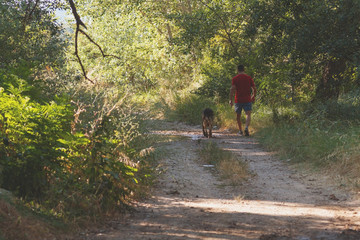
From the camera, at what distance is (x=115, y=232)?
4.95 metres

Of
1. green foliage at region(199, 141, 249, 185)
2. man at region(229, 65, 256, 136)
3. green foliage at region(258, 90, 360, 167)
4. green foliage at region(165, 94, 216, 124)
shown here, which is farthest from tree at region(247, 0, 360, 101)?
green foliage at region(165, 94, 216, 124)

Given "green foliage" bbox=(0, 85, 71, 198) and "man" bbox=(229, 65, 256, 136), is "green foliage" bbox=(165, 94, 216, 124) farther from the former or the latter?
"green foliage" bbox=(0, 85, 71, 198)

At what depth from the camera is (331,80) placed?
12.9 m

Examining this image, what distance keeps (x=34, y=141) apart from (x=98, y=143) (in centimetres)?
84

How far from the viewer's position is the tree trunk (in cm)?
1266

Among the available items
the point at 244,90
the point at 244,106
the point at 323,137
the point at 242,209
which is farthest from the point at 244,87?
the point at 242,209

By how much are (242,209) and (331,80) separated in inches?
319

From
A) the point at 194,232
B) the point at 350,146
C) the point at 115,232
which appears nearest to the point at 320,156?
the point at 350,146

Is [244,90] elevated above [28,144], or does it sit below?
above

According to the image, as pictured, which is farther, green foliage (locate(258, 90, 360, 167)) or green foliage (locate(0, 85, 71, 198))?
green foliage (locate(258, 90, 360, 167))

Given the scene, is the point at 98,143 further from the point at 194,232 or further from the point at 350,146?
the point at 350,146

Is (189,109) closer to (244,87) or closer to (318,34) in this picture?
(244,87)

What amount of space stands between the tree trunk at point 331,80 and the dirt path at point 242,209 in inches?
182

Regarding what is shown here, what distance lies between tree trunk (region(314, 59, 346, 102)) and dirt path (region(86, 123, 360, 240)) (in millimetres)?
4615
